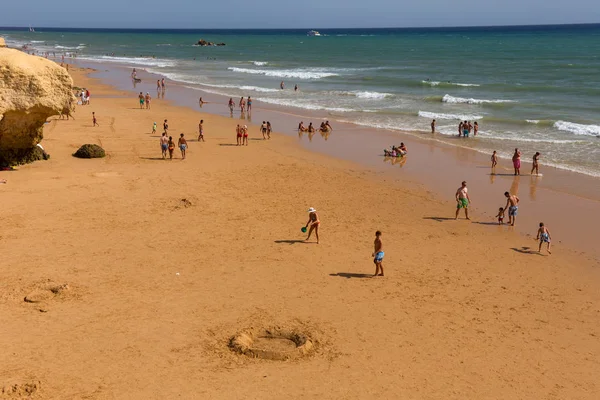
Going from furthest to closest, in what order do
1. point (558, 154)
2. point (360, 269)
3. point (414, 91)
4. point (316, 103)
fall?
point (414, 91) → point (316, 103) → point (558, 154) → point (360, 269)

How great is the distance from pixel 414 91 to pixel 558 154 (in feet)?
77.5

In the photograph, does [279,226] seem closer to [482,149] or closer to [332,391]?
[332,391]

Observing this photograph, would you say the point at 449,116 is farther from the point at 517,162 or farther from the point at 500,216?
the point at 500,216

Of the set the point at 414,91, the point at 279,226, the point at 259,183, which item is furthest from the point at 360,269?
the point at 414,91

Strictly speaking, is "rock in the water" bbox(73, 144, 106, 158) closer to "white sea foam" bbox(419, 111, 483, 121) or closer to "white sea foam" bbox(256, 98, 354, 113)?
"white sea foam" bbox(256, 98, 354, 113)

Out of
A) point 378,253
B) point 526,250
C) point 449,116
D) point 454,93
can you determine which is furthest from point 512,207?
point 454,93

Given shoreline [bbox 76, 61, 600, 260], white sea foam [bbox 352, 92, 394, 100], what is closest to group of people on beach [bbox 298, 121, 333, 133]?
shoreline [bbox 76, 61, 600, 260]

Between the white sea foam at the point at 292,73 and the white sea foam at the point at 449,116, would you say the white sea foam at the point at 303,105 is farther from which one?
the white sea foam at the point at 292,73

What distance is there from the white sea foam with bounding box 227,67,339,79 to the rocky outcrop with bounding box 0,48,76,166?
134 ft

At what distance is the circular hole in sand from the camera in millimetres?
10219

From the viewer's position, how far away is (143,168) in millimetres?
22469

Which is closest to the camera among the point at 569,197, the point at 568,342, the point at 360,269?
the point at 568,342

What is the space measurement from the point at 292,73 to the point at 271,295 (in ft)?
181

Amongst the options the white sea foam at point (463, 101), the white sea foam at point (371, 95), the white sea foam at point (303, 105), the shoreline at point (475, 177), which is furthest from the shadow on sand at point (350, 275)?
the white sea foam at point (371, 95)
